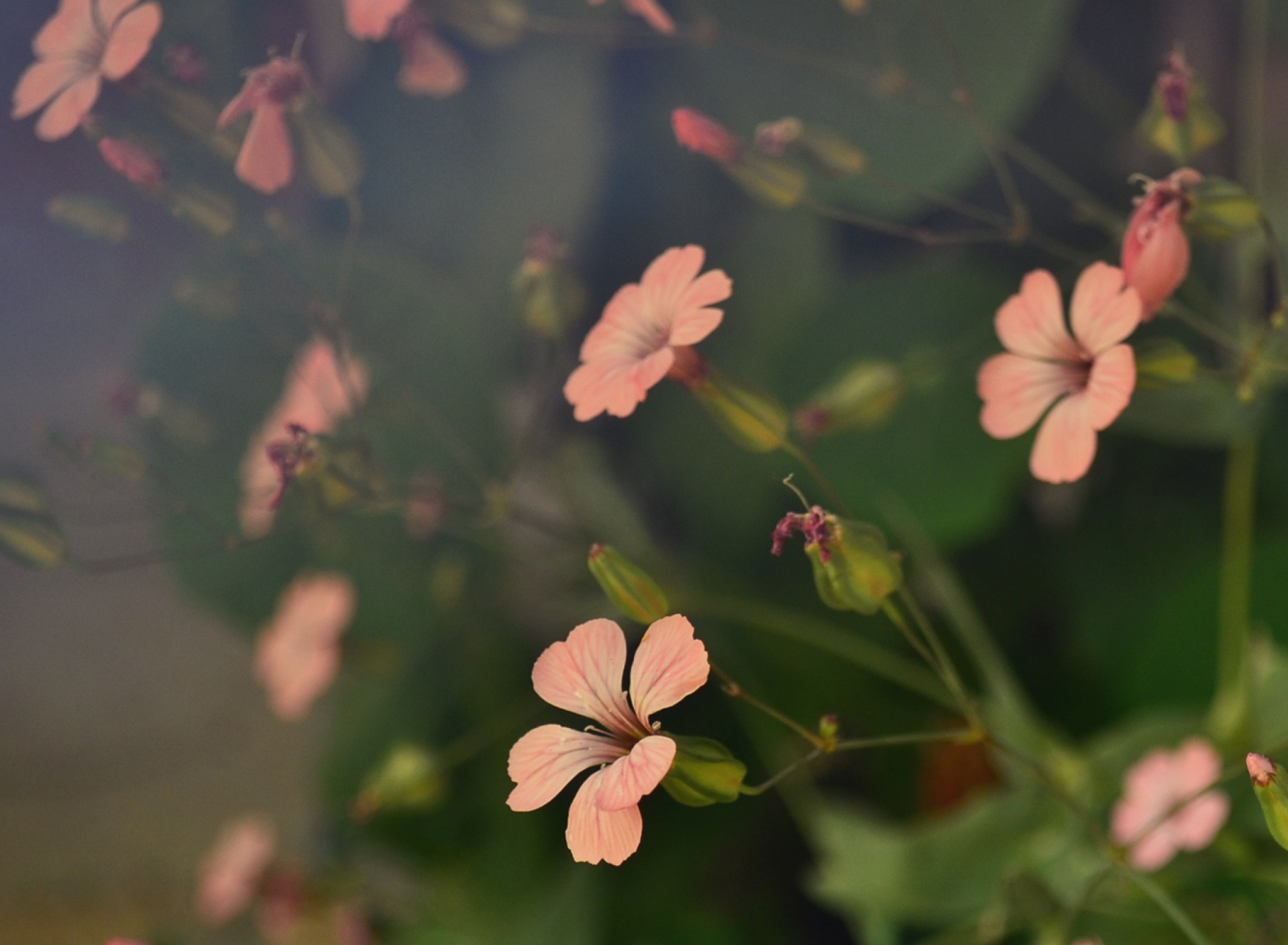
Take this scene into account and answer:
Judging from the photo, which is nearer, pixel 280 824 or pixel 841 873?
pixel 841 873

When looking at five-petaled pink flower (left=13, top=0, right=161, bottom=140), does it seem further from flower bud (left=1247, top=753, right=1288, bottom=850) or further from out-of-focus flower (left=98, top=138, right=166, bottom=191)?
flower bud (left=1247, top=753, right=1288, bottom=850)

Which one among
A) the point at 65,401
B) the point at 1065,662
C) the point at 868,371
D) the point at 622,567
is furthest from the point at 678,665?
the point at 65,401

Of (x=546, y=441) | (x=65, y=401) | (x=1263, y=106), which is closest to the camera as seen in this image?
(x=1263, y=106)

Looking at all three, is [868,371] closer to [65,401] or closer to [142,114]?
[142,114]

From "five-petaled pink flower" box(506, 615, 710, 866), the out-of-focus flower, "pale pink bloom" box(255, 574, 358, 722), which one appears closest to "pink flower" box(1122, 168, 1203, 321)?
"five-petaled pink flower" box(506, 615, 710, 866)

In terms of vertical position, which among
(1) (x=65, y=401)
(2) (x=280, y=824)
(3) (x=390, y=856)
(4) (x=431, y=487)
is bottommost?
(2) (x=280, y=824)

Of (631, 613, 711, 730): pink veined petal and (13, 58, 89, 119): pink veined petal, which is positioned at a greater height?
(13, 58, 89, 119): pink veined petal

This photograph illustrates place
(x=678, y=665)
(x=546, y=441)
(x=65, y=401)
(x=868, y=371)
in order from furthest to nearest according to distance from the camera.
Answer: (x=65, y=401)
(x=546, y=441)
(x=868, y=371)
(x=678, y=665)
